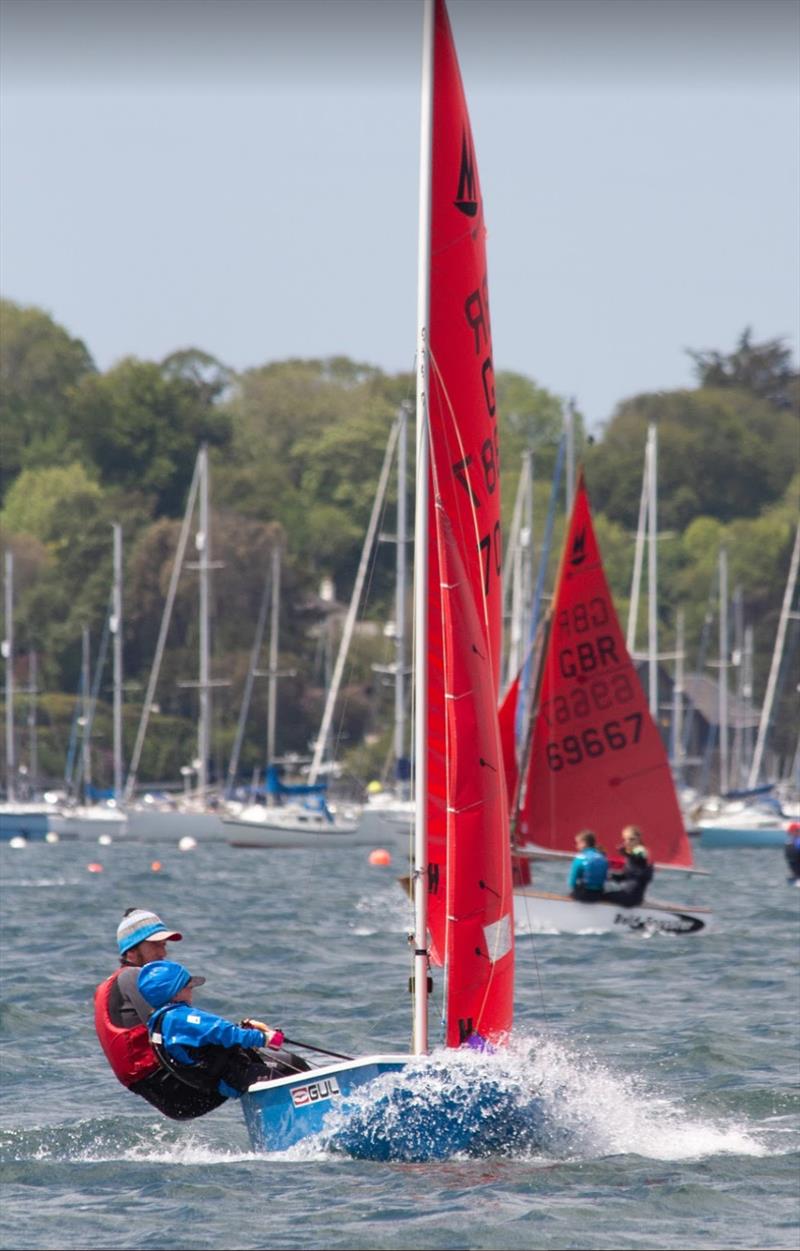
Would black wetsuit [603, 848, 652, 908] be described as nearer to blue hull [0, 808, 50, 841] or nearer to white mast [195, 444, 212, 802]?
white mast [195, 444, 212, 802]

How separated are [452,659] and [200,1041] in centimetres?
236

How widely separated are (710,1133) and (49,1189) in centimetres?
366

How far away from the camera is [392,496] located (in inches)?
3378

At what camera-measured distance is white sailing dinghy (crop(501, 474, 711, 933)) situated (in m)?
27.1

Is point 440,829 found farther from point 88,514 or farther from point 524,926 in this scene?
point 88,514

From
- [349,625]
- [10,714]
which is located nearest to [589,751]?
[349,625]

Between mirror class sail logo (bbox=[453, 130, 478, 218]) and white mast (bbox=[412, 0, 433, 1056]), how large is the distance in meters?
0.29

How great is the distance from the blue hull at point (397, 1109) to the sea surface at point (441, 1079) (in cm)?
10

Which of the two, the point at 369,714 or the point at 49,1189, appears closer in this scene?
the point at 49,1189

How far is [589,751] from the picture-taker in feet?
89.1

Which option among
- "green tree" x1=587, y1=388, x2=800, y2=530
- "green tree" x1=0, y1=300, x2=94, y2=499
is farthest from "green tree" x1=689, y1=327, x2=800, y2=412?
"green tree" x1=0, y1=300, x2=94, y2=499

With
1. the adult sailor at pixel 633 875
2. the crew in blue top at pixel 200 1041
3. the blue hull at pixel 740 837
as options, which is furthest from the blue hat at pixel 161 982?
the blue hull at pixel 740 837

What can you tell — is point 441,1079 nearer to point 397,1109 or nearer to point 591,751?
point 397,1109

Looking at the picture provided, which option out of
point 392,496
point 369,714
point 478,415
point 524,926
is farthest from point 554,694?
point 392,496
